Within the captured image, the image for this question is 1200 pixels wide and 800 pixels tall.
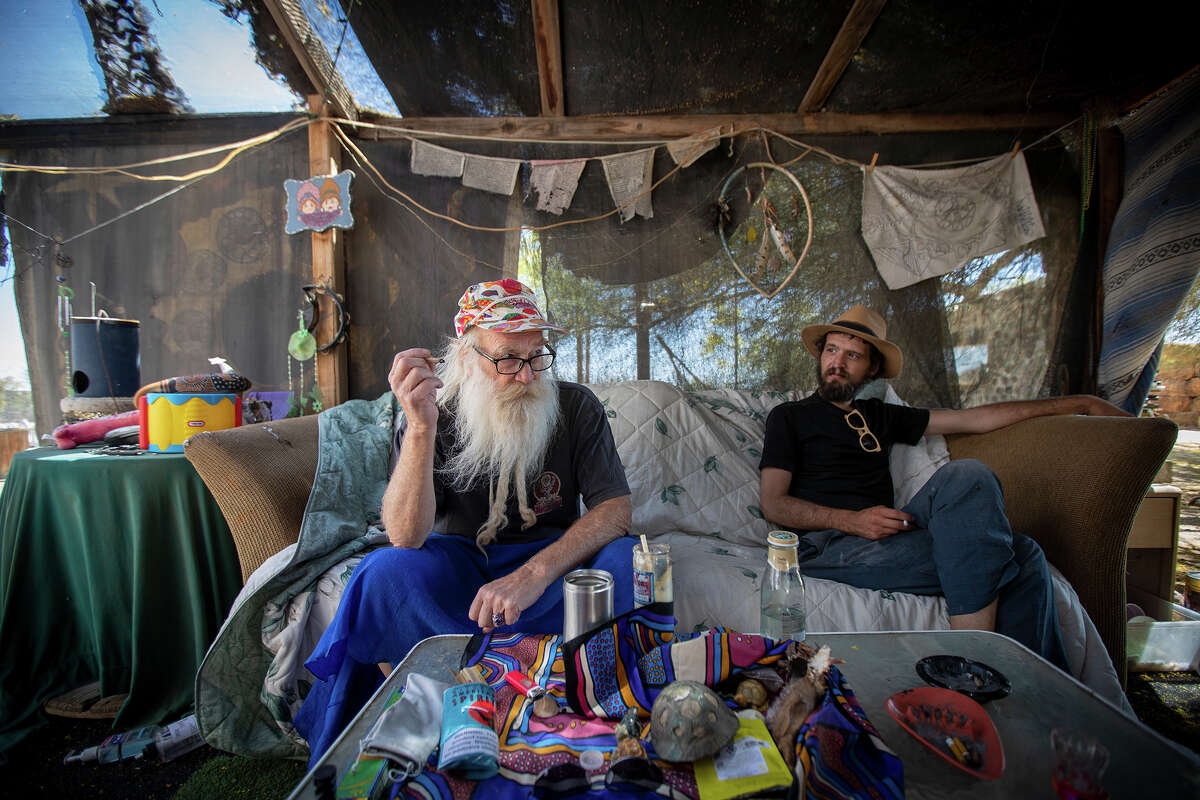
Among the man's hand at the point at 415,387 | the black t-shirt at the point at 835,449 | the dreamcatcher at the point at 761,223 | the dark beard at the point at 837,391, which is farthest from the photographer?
the dreamcatcher at the point at 761,223

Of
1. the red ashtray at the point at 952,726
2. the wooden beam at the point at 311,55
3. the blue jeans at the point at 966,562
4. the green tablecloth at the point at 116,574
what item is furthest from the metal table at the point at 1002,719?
the wooden beam at the point at 311,55

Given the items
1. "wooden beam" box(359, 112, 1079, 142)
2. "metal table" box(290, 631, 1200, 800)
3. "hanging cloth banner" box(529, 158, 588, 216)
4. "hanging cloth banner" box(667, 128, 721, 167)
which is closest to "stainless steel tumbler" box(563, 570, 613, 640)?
"metal table" box(290, 631, 1200, 800)

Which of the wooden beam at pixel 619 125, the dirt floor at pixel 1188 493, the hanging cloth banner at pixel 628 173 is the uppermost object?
the wooden beam at pixel 619 125

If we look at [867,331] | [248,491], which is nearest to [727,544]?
[867,331]

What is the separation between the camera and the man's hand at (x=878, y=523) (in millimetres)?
1815

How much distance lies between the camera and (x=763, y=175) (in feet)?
9.77

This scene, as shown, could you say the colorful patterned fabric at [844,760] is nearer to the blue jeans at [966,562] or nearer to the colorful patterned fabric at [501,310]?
the blue jeans at [966,562]

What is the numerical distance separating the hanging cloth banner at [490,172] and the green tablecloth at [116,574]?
1.93 meters

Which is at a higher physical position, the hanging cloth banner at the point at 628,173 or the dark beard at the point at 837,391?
the hanging cloth banner at the point at 628,173

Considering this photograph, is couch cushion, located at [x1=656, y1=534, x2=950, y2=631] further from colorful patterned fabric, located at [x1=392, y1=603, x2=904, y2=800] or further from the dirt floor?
the dirt floor

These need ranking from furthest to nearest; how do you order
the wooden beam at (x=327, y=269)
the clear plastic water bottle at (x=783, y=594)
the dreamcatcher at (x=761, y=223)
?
the dreamcatcher at (x=761, y=223) → the wooden beam at (x=327, y=269) → the clear plastic water bottle at (x=783, y=594)

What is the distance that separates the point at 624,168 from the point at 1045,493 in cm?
237

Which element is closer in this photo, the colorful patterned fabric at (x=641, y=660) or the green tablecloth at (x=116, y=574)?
the colorful patterned fabric at (x=641, y=660)

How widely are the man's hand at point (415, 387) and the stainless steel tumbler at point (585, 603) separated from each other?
2.08 ft
